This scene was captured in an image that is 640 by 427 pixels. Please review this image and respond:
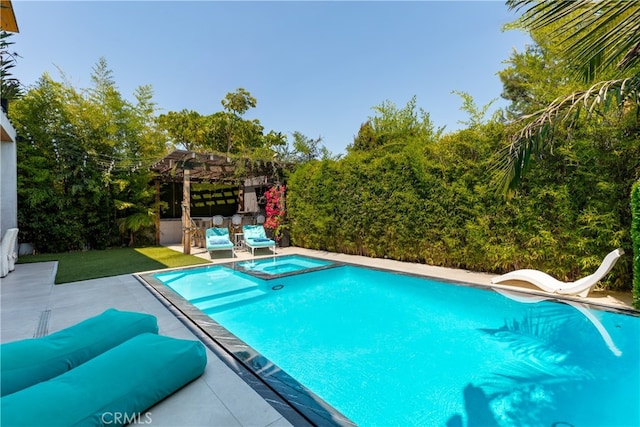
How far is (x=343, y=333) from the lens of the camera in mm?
4426

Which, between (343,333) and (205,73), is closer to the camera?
(343,333)

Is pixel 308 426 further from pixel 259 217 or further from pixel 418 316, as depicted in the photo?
pixel 259 217

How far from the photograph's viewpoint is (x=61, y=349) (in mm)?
2451

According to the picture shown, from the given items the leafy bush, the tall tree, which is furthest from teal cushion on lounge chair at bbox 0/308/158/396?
the tall tree

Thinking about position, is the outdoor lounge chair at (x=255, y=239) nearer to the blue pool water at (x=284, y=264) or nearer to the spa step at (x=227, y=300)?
the blue pool water at (x=284, y=264)

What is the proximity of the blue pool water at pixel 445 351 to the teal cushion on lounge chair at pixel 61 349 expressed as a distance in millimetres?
1713

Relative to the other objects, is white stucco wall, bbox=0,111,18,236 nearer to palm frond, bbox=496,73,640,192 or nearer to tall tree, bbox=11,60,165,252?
tall tree, bbox=11,60,165,252

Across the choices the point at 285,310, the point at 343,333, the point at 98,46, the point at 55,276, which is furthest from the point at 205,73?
the point at 343,333

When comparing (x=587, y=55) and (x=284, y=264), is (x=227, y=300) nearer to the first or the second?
(x=284, y=264)

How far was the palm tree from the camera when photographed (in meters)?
1.93

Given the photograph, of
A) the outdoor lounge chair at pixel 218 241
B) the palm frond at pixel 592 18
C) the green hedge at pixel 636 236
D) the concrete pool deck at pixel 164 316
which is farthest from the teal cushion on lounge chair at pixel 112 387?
the outdoor lounge chair at pixel 218 241

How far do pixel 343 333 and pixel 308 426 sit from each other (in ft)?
7.64

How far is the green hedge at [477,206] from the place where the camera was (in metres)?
5.45

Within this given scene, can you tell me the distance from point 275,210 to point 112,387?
10784mm
